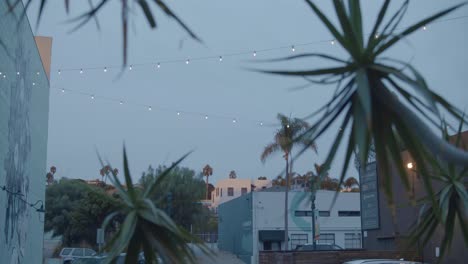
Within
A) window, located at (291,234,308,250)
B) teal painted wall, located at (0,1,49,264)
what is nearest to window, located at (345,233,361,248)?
window, located at (291,234,308,250)

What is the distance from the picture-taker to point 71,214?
48.3 m

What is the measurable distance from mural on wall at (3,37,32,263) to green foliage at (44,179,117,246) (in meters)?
23.5

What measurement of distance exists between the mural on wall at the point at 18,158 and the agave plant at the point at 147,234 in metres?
12.6

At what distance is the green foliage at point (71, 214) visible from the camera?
46.1 metres

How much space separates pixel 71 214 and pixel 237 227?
1348 cm

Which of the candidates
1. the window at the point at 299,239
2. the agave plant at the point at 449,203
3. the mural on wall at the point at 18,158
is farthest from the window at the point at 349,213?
the agave plant at the point at 449,203

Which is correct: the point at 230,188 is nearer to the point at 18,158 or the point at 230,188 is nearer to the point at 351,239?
the point at 351,239

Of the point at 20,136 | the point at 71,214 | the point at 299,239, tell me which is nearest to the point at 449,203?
the point at 20,136

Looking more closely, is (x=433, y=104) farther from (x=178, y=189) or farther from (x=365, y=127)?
(x=178, y=189)

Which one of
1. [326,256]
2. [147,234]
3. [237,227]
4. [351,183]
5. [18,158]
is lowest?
[326,256]

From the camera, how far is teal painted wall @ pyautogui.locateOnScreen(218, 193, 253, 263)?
48694 mm

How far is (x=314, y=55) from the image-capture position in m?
4.79

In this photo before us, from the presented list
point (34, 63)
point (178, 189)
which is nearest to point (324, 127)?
point (34, 63)

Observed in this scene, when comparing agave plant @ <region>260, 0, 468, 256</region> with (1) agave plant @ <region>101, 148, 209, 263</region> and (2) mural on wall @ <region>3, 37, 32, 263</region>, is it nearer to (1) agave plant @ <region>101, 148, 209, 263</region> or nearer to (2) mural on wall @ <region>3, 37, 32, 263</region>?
(1) agave plant @ <region>101, 148, 209, 263</region>
